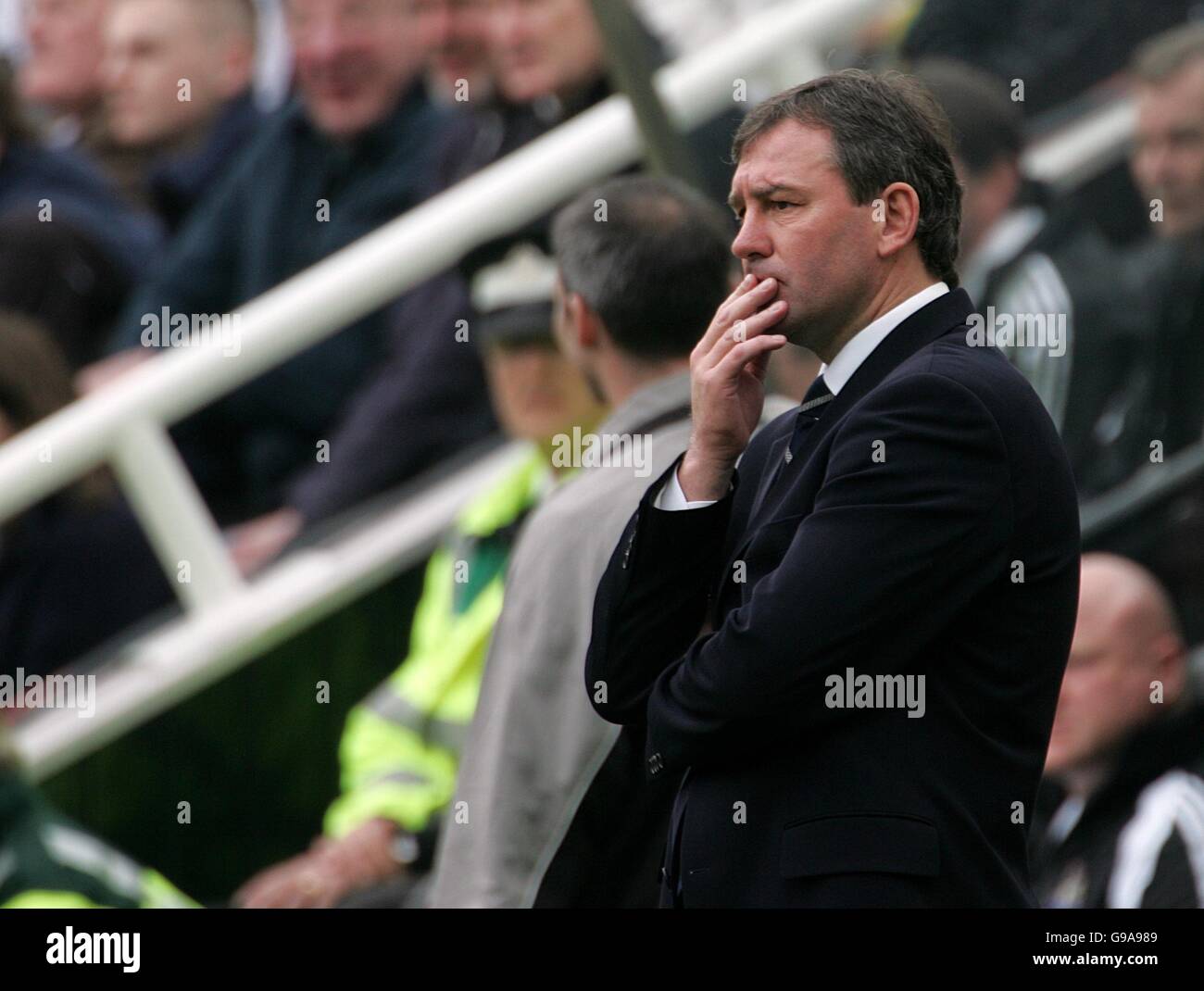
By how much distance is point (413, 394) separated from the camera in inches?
174

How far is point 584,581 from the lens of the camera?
8.86 ft

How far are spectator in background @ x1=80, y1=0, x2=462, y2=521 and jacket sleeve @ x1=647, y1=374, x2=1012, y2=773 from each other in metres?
2.82

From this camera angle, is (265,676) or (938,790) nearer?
(938,790)

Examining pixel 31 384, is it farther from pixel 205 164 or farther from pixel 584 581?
pixel 584 581

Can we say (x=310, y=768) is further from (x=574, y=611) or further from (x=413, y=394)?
(x=574, y=611)

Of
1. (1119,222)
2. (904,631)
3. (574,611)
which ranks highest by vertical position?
(1119,222)

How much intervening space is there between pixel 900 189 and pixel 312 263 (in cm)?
296

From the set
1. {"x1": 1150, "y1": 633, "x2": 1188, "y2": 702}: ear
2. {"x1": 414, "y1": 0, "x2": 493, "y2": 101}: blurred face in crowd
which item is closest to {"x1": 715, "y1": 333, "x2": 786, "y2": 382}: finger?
{"x1": 1150, "y1": 633, "x2": 1188, "y2": 702}: ear

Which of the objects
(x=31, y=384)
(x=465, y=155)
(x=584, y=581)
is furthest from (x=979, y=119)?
(x=31, y=384)

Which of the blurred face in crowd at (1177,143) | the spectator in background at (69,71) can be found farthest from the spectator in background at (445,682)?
the spectator in background at (69,71)

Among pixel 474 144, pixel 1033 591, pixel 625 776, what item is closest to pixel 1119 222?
pixel 474 144

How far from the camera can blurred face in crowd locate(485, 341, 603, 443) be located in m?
3.57

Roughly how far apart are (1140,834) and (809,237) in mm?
1766

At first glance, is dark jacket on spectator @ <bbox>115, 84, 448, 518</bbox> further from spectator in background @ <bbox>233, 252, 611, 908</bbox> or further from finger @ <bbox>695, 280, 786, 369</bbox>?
finger @ <bbox>695, 280, 786, 369</bbox>
